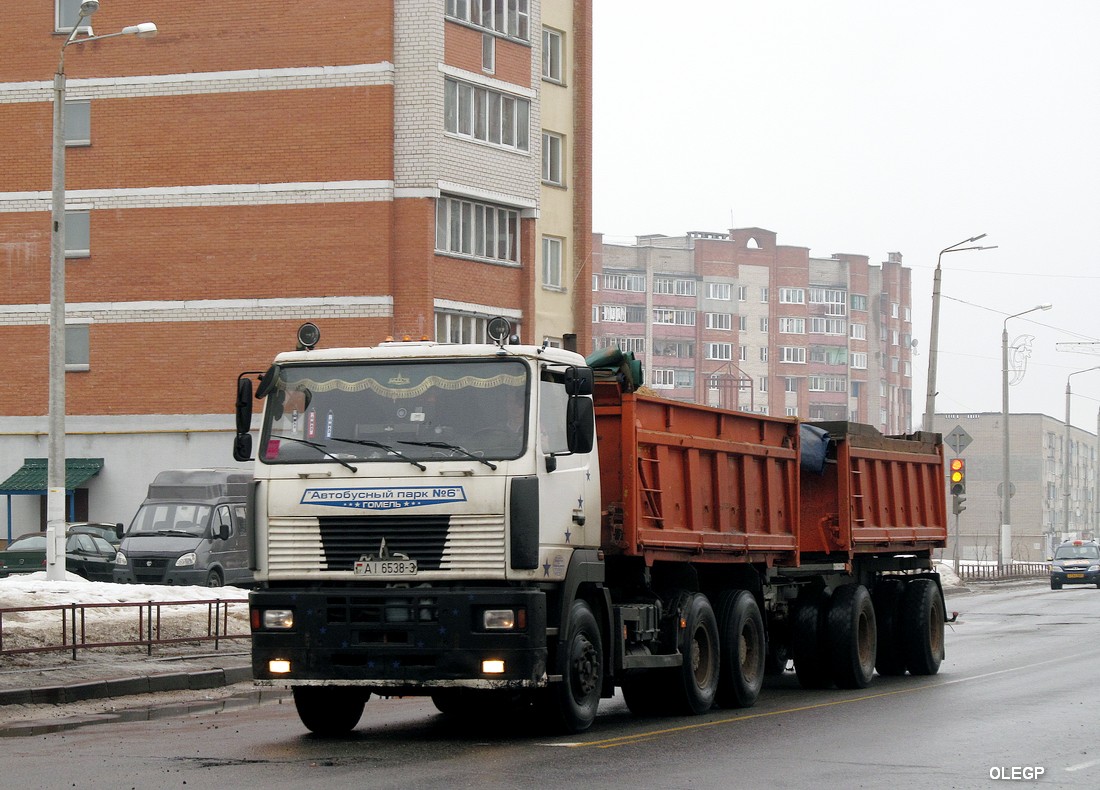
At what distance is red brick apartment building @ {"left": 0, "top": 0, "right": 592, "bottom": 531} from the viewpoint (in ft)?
144

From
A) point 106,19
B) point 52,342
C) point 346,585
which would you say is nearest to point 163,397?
point 106,19

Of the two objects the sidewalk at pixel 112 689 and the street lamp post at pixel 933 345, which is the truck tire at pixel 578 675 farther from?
the street lamp post at pixel 933 345

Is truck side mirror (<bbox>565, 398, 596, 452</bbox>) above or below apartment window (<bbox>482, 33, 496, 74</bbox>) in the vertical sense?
below

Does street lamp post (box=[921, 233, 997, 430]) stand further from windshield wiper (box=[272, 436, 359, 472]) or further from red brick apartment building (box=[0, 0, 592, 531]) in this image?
windshield wiper (box=[272, 436, 359, 472])

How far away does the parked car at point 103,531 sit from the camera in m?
37.5

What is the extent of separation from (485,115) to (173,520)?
16613 mm

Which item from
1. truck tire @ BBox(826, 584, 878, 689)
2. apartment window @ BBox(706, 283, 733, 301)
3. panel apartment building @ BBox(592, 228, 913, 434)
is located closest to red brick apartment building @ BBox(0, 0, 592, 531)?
truck tire @ BBox(826, 584, 878, 689)

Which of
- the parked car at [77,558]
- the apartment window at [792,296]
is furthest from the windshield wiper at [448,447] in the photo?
the apartment window at [792,296]

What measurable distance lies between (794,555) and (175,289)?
103ft

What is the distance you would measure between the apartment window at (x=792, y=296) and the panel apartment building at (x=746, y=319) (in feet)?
0.25

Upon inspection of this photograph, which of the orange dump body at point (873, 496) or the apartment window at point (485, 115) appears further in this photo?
the apartment window at point (485, 115)

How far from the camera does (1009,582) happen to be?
5775cm

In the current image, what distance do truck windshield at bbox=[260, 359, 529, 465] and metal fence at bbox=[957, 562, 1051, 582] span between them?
43158mm

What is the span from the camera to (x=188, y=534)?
33.2m
